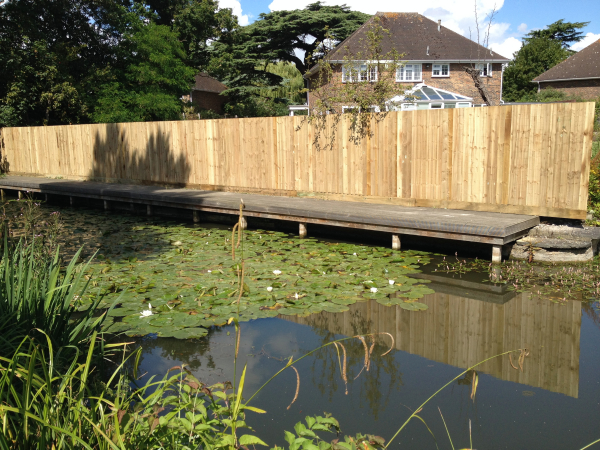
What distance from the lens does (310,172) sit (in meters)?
10.3

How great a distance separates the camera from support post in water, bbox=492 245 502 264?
6.90 metres

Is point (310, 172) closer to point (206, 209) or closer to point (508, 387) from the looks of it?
point (206, 209)

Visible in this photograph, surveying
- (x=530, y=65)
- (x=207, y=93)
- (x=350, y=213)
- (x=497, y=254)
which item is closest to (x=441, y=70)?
(x=530, y=65)

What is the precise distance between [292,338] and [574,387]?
87.1 inches

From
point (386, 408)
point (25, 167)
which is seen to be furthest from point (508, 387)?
point (25, 167)

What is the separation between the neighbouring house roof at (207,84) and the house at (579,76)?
74.4 ft

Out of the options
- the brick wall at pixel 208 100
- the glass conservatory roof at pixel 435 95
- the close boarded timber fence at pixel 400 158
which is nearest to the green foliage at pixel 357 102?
the close boarded timber fence at pixel 400 158

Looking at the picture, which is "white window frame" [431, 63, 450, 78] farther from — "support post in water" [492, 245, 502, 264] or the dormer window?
"support post in water" [492, 245, 502, 264]

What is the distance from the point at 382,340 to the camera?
4.61 metres

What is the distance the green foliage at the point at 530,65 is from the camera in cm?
4291

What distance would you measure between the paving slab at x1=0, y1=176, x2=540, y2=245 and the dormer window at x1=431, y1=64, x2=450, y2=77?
2405 cm

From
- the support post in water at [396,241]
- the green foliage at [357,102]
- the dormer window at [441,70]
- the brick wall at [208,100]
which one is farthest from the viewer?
the brick wall at [208,100]

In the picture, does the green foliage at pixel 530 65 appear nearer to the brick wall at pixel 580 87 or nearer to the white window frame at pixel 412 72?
the brick wall at pixel 580 87

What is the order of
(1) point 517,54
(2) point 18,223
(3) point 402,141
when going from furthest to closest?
(1) point 517,54, (2) point 18,223, (3) point 402,141
